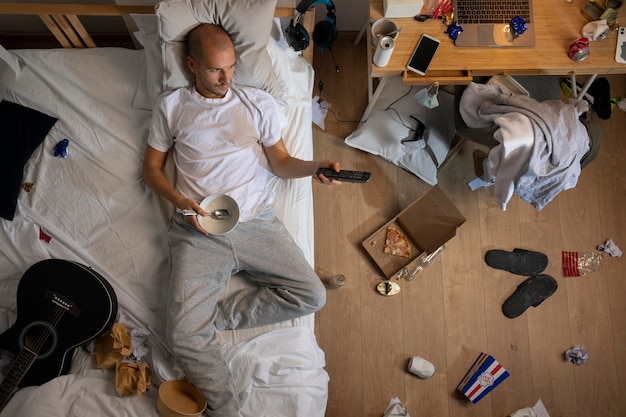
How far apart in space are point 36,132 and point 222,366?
Answer: 1219 mm

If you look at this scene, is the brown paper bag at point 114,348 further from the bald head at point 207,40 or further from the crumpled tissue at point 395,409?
the crumpled tissue at point 395,409

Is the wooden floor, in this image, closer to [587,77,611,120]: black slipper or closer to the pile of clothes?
[587,77,611,120]: black slipper

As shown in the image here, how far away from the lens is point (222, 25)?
1827mm

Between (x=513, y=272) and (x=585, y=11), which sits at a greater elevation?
(x=585, y=11)

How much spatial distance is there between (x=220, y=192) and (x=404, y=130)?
3.18ft

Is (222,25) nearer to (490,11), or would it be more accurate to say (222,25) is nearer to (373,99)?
(373,99)

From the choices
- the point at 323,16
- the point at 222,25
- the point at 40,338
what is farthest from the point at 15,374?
the point at 323,16

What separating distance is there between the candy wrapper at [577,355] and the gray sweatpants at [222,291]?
131cm

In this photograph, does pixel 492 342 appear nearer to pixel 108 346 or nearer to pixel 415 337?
pixel 415 337

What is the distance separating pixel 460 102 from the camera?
78.1 inches

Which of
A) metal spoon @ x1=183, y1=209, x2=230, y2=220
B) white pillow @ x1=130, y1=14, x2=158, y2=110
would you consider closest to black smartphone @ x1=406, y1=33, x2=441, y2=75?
metal spoon @ x1=183, y1=209, x2=230, y2=220

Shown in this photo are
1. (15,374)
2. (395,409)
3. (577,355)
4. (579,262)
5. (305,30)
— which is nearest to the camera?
(15,374)

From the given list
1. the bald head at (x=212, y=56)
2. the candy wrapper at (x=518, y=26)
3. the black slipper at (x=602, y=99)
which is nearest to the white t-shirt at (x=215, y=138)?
the bald head at (x=212, y=56)

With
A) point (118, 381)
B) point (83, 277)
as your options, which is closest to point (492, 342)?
point (118, 381)
